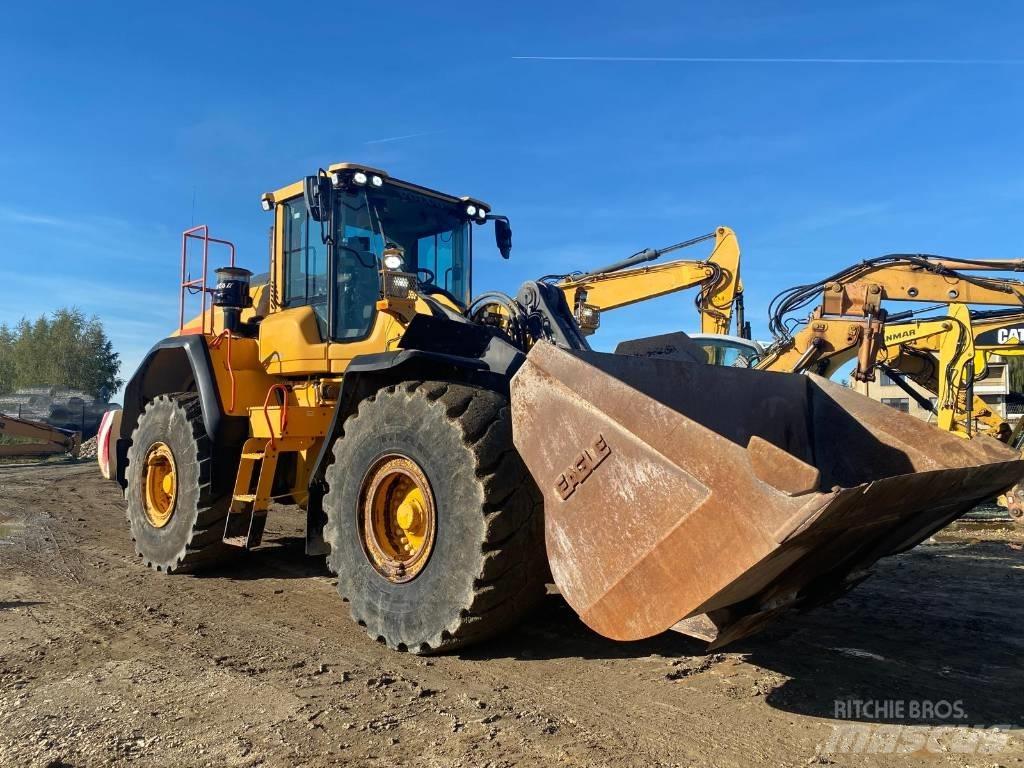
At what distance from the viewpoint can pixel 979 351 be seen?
11.3 m

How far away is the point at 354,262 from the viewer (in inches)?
223

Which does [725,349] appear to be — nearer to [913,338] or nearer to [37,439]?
[913,338]

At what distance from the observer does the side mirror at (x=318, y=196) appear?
5.30 m

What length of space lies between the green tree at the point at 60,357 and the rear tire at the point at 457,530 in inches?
1765

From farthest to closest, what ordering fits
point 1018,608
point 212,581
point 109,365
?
point 109,365 → point 212,581 → point 1018,608

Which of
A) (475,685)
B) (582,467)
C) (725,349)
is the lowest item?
(475,685)

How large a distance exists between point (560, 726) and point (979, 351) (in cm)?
1076

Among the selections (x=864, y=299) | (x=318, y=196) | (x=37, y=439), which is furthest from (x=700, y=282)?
(x=37, y=439)

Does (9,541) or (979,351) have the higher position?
(979,351)

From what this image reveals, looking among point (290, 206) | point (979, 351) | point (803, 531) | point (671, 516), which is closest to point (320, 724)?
point (671, 516)

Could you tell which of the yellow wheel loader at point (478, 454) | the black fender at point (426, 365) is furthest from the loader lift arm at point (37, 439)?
the black fender at point (426, 365)

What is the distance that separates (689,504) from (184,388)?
18.8 feet

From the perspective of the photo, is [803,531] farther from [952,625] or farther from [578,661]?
[952,625]

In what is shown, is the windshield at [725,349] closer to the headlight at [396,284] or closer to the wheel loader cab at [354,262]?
the wheel loader cab at [354,262]
